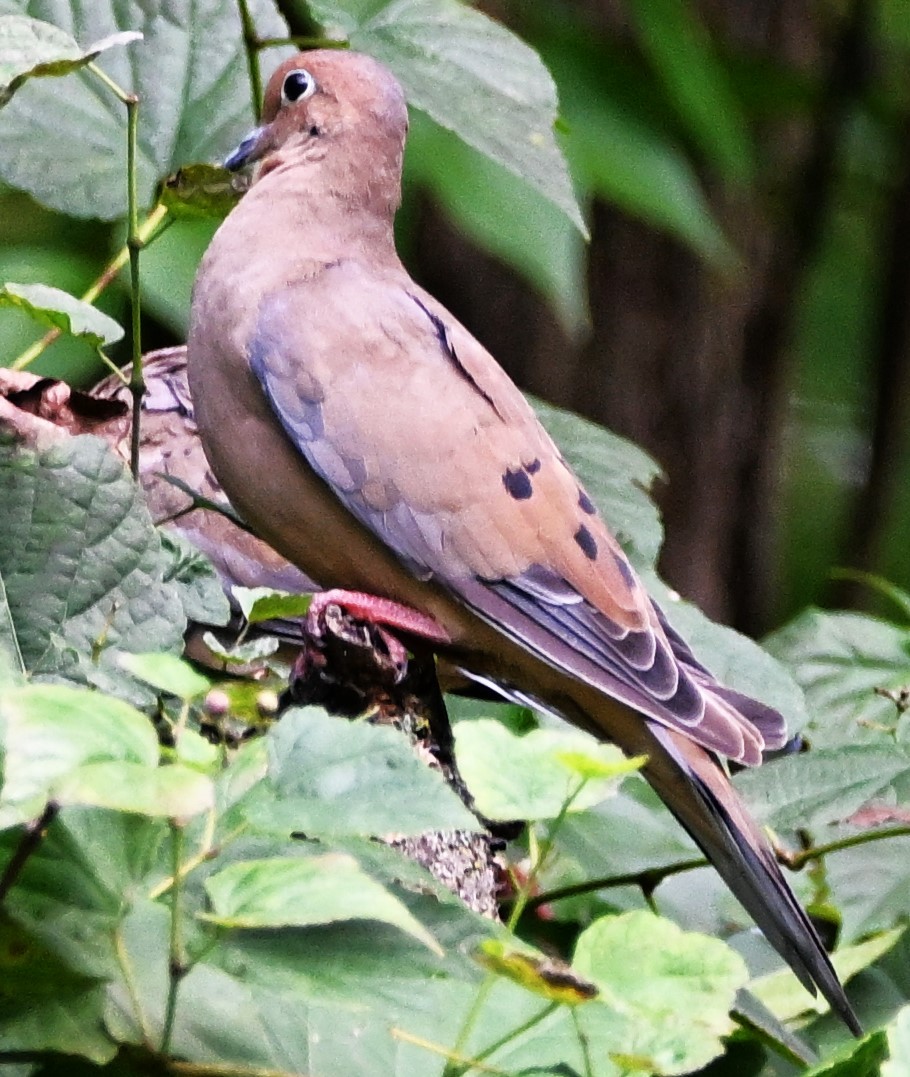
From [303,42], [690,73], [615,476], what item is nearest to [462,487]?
[615,476]

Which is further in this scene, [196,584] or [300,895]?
[196,584]

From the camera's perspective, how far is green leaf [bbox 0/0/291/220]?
79.8 inches

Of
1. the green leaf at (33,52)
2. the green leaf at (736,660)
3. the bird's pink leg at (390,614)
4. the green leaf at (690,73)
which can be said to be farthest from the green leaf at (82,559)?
the green leaf at (690,73)

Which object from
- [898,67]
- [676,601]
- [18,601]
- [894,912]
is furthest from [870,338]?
[18,601]

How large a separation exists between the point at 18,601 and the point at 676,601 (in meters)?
1.30

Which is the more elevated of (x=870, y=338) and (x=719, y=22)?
(x=719, y=22)

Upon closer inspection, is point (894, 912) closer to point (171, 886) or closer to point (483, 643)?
point (483, 643)

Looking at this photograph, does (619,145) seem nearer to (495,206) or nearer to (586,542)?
(495,206)

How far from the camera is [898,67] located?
5.70 metres

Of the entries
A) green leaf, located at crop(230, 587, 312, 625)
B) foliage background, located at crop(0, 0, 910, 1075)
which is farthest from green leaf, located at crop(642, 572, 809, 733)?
green leaf, located at crop(230, 587, 312, 625)

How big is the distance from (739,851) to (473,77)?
3.61 ft

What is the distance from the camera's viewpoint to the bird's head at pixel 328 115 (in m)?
2.36

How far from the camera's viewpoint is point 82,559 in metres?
1.29

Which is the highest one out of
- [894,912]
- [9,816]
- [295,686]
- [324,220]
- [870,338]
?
[9,816]
